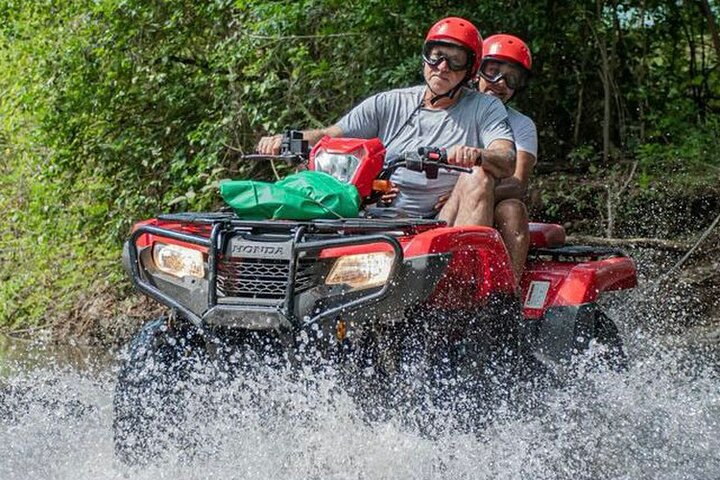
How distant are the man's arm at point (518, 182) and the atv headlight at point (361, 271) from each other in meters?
1.48

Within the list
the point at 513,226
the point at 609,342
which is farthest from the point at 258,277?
the point at 609,342

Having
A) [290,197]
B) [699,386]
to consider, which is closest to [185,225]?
[290,197]

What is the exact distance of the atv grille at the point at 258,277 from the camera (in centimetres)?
462

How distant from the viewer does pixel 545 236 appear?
21.1 feet

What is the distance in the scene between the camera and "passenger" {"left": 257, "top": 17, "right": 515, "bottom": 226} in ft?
18.6

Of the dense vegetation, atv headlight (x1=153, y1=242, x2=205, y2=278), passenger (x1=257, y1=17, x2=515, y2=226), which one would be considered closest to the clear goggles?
passenger (x1=257, y1=17, x2=515, y2=226)

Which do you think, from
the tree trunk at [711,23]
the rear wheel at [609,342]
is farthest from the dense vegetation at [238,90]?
the rear wheel at [609,342]

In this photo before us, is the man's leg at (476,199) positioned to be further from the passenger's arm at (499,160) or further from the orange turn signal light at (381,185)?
the orange turn signal light at (381,185)

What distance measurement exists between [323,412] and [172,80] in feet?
23.0

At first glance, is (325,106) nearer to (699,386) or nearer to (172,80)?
(172,80)

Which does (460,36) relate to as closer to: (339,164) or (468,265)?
(339,164)

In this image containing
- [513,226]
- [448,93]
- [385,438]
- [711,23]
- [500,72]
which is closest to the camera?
[385,438]

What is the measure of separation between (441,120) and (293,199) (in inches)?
51.8

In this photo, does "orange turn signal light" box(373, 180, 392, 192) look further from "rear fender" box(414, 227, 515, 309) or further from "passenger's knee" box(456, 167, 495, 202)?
"rear fender" box(414, 227, 515, 309)
